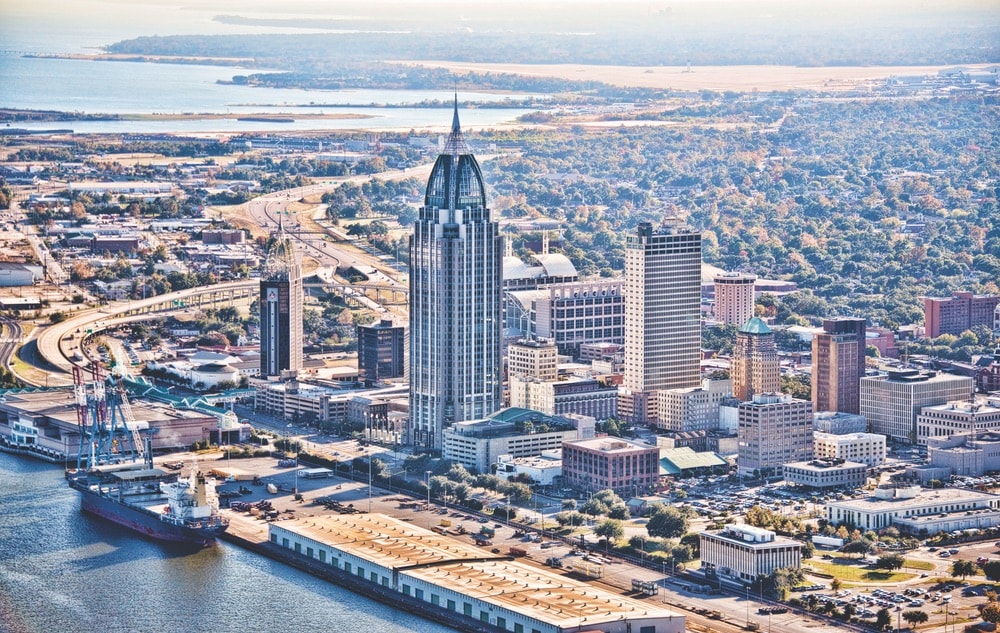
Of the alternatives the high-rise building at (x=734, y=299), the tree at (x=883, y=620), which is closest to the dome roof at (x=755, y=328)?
the high-rise building at (x=734, y=299)

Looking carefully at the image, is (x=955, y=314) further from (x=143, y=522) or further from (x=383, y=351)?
(x=143, y=522)

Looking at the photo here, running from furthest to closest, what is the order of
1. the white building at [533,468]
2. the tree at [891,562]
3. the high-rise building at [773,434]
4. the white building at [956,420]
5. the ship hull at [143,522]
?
1. the white building at [956,420]
2. the high-rise building at [773,434]
3. the white building at [533,468]
4. the ship hull at [143,522]
5. the tree at [891,562]

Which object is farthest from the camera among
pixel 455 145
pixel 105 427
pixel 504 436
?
pixel 455 145

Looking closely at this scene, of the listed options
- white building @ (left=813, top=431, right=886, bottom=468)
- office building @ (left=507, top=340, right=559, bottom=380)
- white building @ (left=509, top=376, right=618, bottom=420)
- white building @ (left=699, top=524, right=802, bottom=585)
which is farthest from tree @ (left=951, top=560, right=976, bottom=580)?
office building @ (left=507, top=340, right=559, bottom=380)

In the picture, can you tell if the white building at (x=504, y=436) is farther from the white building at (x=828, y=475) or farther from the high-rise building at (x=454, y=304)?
the white building at (x=828, y=475)

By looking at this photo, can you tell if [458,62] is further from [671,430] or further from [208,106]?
[671,430]

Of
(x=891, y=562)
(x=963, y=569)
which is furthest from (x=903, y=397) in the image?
(x=963, y=569)
